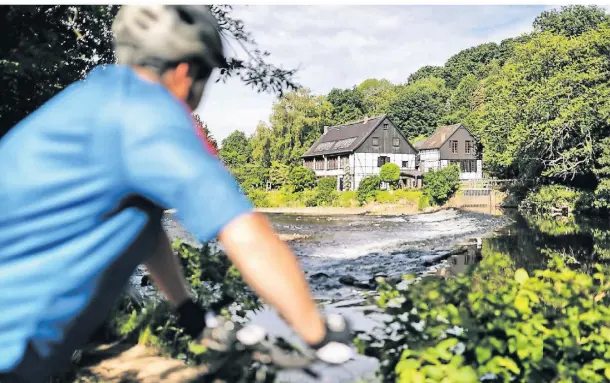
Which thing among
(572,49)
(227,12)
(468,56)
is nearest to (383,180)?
(572,49)

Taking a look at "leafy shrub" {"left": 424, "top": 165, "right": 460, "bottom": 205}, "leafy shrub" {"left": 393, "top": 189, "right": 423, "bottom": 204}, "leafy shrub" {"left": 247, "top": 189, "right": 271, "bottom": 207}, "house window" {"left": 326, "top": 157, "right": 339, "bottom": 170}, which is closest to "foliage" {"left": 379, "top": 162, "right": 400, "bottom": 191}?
"leafy shrub" {"left": 393, "top": 189, "right": 423, "bottom": 204}

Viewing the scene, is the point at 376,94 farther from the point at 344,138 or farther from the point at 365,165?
the point at 365,165

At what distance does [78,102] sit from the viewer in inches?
43.9

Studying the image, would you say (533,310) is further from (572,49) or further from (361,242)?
(572,49)

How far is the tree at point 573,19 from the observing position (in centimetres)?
5864

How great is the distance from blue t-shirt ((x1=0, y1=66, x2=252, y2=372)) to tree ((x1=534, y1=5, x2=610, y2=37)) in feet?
208

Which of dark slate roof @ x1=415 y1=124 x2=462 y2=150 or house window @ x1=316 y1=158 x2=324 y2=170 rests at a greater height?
dark slate roof @ x1=415 y1=124 x2=462 y2=150

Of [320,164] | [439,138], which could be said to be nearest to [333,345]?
[320,164]

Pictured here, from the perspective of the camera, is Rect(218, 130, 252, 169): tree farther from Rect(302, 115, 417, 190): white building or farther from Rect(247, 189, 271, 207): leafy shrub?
Rect(247, 189, 271, 207): leafy shrub

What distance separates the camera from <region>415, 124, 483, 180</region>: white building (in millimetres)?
66562

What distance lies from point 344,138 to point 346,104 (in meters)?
21.9

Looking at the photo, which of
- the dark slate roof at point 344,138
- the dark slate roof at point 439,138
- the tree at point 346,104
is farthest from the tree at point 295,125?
the dark slate roof at point 439,138

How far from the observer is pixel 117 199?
3.69 ft

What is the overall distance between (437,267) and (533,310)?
14.5 metres
